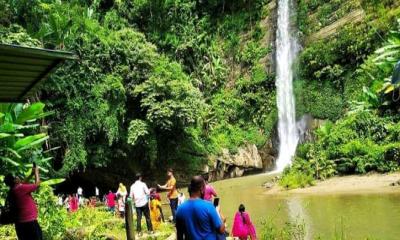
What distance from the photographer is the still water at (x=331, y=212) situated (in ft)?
30.7

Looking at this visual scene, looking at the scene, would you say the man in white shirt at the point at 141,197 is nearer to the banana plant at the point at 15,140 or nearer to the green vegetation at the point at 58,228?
the green vegetation at the point at 58,228

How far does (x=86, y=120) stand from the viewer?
73.5 ft

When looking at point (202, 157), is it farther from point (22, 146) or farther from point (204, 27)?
point (22, 146)

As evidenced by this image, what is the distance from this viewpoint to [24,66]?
12.3ft

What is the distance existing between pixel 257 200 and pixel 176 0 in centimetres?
1811

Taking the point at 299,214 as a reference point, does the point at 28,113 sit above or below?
above

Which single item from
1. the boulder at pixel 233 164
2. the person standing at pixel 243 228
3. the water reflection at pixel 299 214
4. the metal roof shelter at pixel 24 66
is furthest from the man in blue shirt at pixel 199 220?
the boulder at pixel 233 164

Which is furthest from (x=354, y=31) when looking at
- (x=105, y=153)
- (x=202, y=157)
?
(x=105, y=153)

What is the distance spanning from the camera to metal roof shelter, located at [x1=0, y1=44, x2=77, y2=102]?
3291mm

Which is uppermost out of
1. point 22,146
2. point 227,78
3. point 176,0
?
point 176,0

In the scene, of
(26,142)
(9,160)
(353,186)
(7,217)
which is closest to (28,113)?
(26,142)

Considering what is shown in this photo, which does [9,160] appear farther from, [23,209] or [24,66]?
[24,66]

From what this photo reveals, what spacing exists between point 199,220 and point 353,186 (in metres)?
13.0

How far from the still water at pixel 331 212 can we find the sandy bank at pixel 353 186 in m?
0.70
